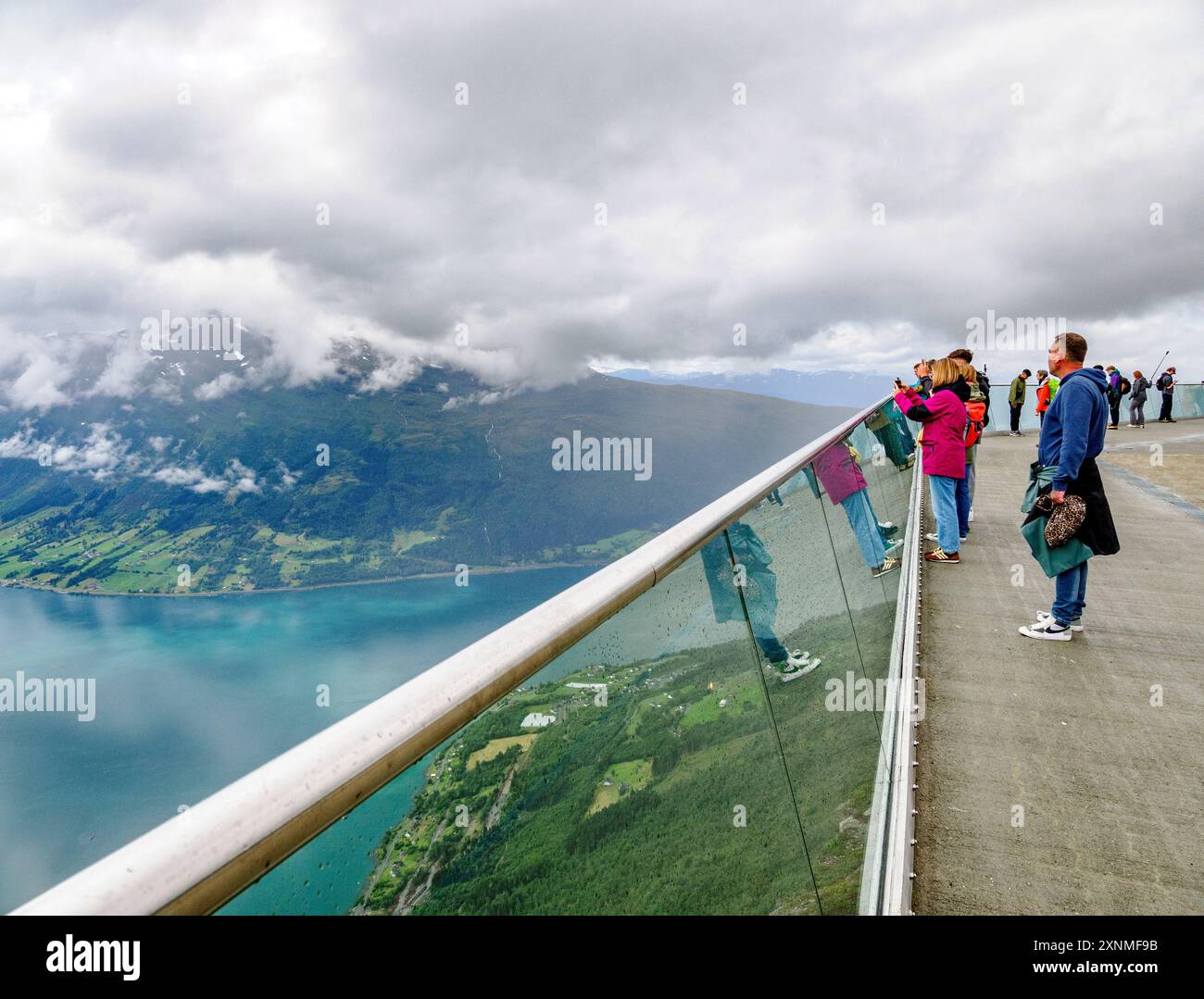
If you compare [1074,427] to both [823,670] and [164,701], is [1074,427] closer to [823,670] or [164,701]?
[823,670]

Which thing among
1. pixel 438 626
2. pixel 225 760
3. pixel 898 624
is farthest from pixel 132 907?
pixel 438 626

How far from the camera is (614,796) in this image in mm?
1311

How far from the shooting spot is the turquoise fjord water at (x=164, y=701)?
350 ft

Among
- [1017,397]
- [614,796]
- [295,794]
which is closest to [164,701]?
[1017,397]

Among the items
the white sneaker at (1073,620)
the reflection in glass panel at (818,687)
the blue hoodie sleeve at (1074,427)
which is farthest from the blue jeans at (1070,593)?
the reflection in glass panel at (818,687)

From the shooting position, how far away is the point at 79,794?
115m

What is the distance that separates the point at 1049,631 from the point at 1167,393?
2884 cm

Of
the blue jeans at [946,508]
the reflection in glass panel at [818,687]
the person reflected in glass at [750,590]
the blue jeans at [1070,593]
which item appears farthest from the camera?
the blue jeans at [946,508]

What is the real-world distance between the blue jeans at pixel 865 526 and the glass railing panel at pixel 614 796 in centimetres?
237

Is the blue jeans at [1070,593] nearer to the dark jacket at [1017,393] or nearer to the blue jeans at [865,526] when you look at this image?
the blue jeans at [865,526]

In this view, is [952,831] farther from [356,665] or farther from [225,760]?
[356,665]

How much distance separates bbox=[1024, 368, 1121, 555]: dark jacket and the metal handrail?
4.67 metres

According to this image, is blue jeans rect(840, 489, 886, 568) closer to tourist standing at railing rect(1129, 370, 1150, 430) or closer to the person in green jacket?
the person in green jacket

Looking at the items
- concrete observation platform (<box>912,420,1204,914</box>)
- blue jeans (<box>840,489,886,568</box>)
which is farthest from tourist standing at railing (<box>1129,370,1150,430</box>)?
blue jeans (<box>840,489,886,568</box>)
